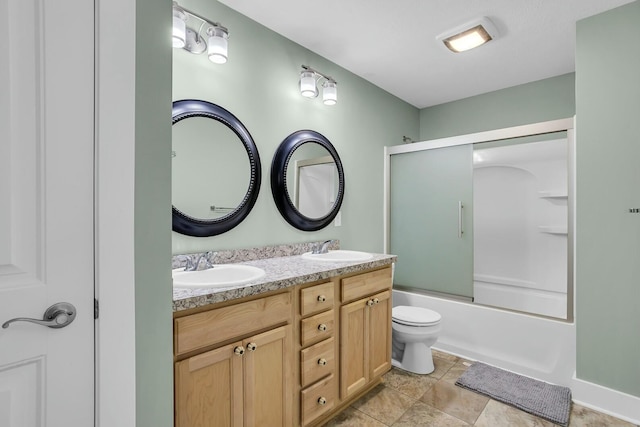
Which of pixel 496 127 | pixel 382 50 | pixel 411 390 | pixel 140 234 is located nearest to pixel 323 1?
pixel 382 50

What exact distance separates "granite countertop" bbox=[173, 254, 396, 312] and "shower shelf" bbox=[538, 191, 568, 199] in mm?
2266

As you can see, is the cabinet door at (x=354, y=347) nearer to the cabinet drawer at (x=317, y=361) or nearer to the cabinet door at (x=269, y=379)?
the cabinet drawer at (x=317, y=361)

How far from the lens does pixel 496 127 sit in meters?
3.17

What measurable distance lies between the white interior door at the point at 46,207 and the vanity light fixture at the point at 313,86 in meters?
1.53

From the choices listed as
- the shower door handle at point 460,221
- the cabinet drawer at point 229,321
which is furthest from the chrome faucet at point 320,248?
the shower door handle at point 460,221

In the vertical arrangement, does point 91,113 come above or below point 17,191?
above

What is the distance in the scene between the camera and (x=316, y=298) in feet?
5.29

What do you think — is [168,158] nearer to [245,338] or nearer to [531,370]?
[245,338]

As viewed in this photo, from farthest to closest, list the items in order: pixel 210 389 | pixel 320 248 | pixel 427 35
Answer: pixel 320 248 < pixel 427 35 < pixel 210 389

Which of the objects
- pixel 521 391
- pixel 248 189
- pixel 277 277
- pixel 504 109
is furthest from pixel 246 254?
pixel 504 109

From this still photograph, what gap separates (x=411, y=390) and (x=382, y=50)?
99.2 inches

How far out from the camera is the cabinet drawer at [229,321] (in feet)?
3.59

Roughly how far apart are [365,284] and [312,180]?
90cm

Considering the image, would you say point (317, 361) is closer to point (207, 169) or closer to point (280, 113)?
point (207, 169)
